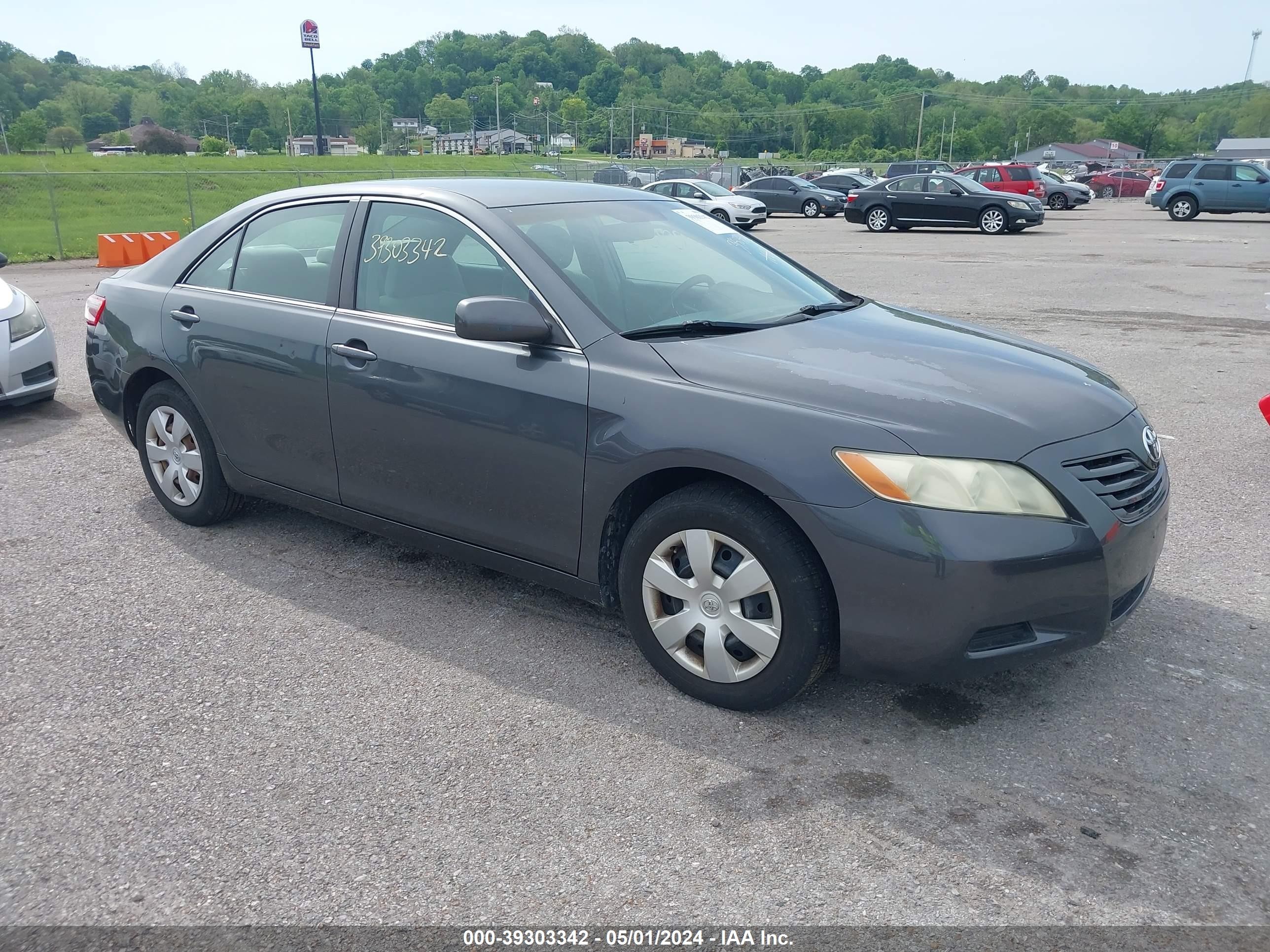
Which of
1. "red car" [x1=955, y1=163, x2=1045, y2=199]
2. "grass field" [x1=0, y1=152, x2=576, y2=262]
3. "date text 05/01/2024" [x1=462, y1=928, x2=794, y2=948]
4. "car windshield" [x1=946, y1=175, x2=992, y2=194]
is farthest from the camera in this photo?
"red car" [x1=955, y1=163, x2=1045, y2=199]

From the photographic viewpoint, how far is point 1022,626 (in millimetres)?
3045

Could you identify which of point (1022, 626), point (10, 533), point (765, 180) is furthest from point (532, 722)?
point (765, 180)

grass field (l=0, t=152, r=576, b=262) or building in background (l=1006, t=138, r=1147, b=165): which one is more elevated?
building in background (l=1006, t=138, r=1147, b=165)

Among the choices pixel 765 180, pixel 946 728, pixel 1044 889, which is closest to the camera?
pixel 1044 889

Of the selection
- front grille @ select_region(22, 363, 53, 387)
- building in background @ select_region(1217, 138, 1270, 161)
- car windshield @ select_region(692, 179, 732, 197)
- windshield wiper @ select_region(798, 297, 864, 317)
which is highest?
building in background @ select_region(1217, 138, 1270, 161)

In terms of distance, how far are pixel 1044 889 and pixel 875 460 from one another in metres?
1.19

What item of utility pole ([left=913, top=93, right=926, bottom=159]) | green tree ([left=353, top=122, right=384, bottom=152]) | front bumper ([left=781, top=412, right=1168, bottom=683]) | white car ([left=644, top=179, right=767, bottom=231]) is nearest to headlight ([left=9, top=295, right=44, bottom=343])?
front bumper ([left=781, top=412, right=1168, bottom=683])

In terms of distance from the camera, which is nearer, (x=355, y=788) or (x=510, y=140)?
(x=355, y=788)

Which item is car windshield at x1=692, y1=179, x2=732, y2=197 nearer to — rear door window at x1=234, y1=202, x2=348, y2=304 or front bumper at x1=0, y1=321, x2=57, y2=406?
front bumper at x1=0, y1=321, x2=57, y2=406

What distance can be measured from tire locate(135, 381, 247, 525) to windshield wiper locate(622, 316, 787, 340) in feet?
7.66

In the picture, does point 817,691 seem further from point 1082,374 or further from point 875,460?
point 1082,374

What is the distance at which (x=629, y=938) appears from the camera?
2428mm

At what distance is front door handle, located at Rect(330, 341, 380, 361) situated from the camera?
161 inches

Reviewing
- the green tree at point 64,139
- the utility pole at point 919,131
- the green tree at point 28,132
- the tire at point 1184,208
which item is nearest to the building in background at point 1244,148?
the utility pole at point 919,131
